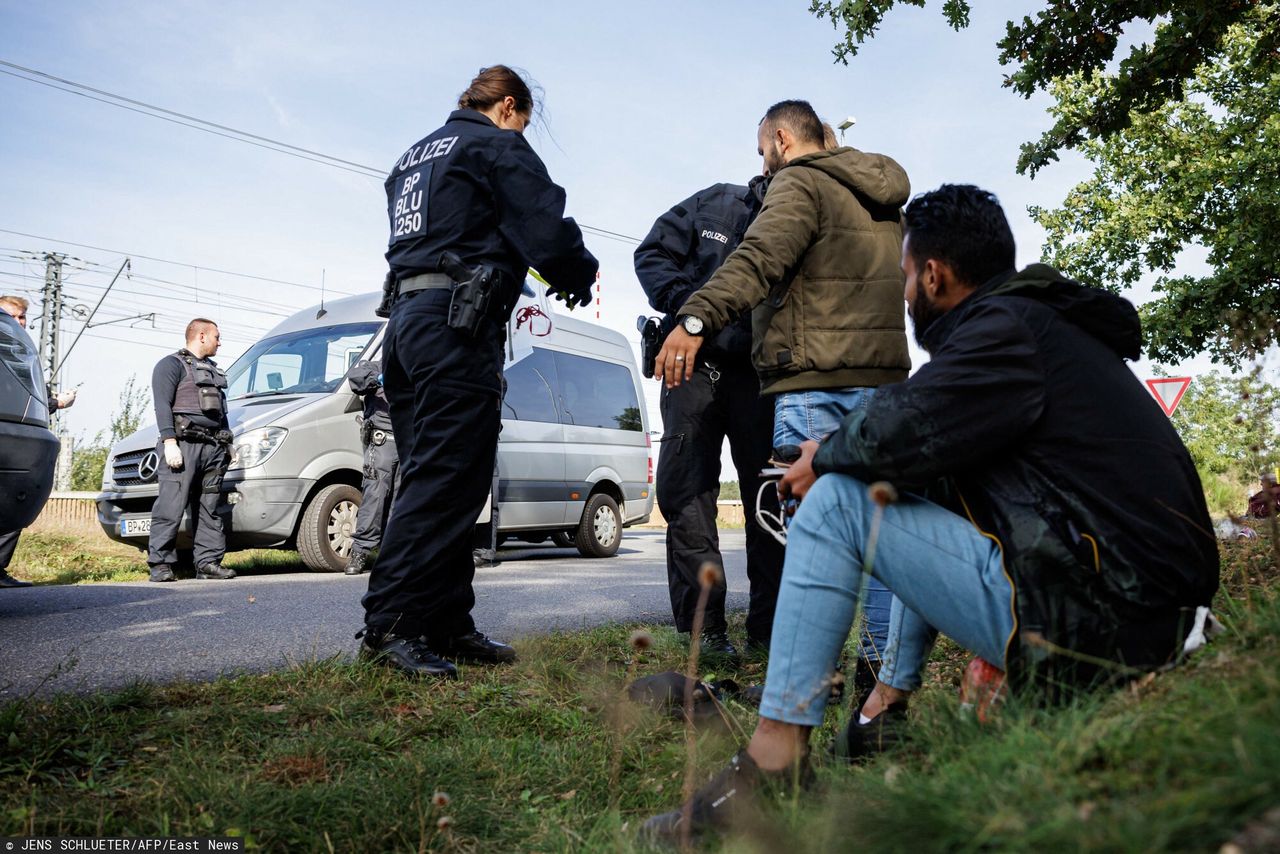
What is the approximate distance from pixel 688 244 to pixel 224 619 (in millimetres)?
2961

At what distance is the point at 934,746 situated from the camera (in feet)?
5.31

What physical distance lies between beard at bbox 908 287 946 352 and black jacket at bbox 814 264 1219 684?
27 cm

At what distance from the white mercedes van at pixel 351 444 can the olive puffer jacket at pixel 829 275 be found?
14.6 ft

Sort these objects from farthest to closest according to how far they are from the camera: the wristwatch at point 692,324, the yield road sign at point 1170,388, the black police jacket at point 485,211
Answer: the yield road sign at point 1170,388 < the black police jacket at point 485,211 < the wristwatch at point 692,324

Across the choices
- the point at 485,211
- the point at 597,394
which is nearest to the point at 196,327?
the point at 597,394

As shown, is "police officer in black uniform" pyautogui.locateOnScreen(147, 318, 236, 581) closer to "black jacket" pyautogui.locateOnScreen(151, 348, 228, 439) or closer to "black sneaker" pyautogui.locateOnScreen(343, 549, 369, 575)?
"black jacket" pyautogui.locateOnScreen(151, 348, 228, 439)

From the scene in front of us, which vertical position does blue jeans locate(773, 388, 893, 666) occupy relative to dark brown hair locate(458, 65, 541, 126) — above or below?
below

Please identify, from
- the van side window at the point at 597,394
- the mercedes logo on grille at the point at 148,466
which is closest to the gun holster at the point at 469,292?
the mercedes logo on grille at the point at 148,466

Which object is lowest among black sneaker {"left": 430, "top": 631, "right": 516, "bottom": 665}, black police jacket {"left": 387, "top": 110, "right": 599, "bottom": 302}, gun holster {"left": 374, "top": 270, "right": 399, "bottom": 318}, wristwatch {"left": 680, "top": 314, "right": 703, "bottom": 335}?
black sneaker {"left": 430, "top": 631, "right": 516, "bottom": 665}

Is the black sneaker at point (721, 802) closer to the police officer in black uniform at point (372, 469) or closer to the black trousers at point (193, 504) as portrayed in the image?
the police officer in black uniform at point (372, 469)

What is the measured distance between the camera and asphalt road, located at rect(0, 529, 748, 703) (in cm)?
343

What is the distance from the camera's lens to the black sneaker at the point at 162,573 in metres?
7.41

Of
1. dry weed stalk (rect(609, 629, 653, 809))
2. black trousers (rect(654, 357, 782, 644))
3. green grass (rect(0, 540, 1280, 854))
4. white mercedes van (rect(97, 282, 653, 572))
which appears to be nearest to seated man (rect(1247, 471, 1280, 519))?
green grass (rect(0, 540, 1280, 854))

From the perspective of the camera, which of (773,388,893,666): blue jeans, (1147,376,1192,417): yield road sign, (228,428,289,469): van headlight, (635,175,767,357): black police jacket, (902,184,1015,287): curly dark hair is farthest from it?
(1147,376,1192,417): yield road sign
